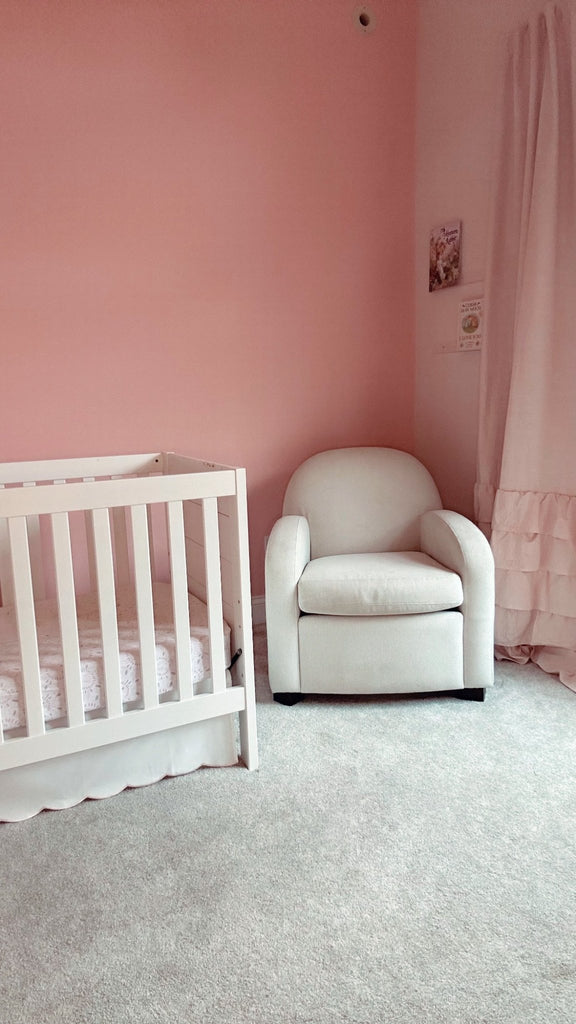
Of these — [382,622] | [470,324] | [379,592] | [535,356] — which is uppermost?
[470,324]

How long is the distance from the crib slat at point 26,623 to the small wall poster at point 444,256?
83.2 inches

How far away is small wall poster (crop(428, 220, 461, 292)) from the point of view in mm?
2881

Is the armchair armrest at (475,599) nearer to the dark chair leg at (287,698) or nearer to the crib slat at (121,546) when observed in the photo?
the dark chair leg at (287,698)

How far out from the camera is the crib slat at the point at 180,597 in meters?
1.76

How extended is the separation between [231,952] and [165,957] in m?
0.13

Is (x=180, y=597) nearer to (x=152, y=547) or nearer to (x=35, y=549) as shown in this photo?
(x=35, y=549)

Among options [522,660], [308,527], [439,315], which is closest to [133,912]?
[308,527]

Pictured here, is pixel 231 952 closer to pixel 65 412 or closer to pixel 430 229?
pixel 65 412

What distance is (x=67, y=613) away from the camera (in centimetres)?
168

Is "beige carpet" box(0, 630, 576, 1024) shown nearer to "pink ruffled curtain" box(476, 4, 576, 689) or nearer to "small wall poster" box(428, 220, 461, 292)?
"pink ruffled curtain" box(476, 4, 576, 689)

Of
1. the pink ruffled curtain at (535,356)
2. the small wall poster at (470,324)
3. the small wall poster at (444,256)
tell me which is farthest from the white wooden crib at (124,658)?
the small wall poster at (444,256)

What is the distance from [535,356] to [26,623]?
1855 mm

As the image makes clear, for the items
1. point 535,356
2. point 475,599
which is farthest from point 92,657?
point 535,356

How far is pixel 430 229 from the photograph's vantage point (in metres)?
3.06
